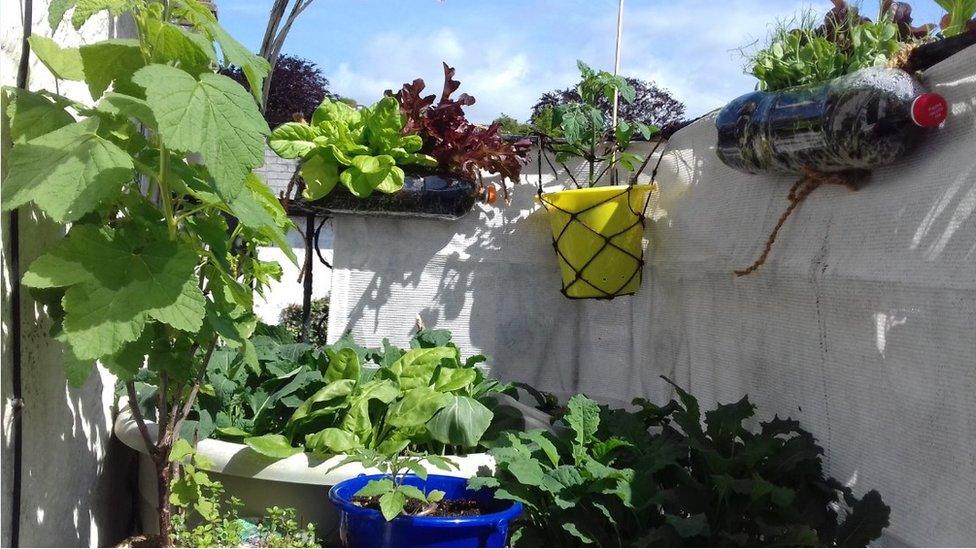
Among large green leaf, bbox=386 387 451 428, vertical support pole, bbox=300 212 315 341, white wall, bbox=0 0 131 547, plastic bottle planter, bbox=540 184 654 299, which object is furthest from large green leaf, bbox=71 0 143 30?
vertical support pole, bbox=300 212 315 341

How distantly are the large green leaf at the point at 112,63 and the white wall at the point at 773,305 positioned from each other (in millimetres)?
1381

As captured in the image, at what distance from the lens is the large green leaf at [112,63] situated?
1284 mm

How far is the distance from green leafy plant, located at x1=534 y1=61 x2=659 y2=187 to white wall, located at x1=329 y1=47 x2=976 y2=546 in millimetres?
147

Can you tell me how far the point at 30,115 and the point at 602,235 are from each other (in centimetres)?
170

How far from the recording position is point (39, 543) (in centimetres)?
142

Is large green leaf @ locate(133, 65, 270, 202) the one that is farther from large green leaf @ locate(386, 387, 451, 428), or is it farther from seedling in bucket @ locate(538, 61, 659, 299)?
seedling in bucket @ locate(538, 61, 659, 299)

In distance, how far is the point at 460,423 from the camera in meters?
1.93

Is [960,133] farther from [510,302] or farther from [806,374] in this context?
[510,302]

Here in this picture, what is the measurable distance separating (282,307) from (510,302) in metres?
6.33

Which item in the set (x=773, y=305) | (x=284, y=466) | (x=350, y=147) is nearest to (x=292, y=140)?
(x=350, y=147)

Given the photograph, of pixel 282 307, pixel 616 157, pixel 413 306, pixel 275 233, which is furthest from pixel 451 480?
pixel 282 307

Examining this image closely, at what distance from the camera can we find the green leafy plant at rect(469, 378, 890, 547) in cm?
158

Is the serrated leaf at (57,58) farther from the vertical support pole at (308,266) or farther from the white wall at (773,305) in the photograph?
the vertical support pole at (308,266)

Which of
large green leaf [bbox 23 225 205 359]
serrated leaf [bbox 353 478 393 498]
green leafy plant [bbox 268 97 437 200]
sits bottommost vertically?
serrated leaf [bbox 353 478 393 498]
